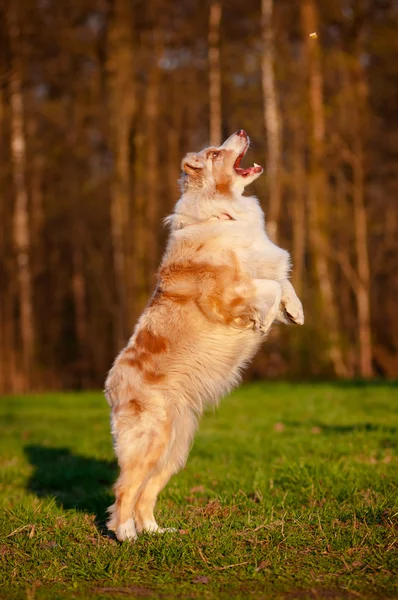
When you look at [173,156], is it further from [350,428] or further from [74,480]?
[74,480]

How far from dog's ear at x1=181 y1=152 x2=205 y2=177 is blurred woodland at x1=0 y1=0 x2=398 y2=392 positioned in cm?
1083

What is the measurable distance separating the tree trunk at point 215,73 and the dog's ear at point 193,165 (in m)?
14.3

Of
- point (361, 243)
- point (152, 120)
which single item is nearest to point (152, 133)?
point (152, 120)

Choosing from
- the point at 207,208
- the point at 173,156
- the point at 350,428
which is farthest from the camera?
the point at 173,156

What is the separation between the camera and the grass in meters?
4.33

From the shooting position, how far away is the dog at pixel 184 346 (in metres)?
5.43

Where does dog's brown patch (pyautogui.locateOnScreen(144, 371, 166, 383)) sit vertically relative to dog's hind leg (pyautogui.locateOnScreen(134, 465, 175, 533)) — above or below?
above

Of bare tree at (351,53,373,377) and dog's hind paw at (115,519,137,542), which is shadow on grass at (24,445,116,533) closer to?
dog's hind paw at (115,519,137,542)

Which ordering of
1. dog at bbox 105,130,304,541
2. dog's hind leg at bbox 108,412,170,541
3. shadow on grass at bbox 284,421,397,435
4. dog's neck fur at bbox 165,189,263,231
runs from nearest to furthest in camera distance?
dog's hind leg at bbox 108,412,170,541
dog at bbox 105,130,304,541
dog's neck fur at bbox 165,189,263,231
shadow on grass at bbox 284,421,397,435

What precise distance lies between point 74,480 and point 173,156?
59.1ft

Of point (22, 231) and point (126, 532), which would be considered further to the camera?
point (22, 231)

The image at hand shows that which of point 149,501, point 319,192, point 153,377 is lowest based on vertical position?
point 149,501

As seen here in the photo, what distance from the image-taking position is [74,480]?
8039mm

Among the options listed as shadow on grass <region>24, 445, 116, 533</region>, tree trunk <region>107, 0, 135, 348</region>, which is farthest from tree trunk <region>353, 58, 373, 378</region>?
shadow on grass <region>24, 445, 116, 533</region>
